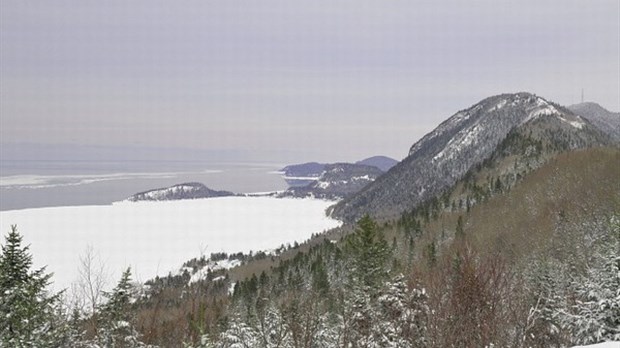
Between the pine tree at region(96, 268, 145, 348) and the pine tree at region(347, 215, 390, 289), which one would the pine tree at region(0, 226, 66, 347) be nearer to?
the pine tree at region(96, 268, 145, 348)

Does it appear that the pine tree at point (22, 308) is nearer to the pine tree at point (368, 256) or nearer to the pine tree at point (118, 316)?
the pine tree at point (118, 316)

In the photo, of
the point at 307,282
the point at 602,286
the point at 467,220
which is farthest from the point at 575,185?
the point at 602,286

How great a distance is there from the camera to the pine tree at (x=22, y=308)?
12.7 metres

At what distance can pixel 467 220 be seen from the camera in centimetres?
11169

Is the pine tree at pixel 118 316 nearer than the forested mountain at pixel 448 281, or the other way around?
the forested mountain at pixel 448 281

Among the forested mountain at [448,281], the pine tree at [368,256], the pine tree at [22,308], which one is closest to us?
the forested mountain at [448,281]

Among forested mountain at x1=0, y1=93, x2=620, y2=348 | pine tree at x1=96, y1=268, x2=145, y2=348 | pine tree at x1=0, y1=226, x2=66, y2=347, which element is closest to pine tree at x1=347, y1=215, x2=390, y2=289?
forested mountain at x1=0, y1=93, x2=620, y2=348

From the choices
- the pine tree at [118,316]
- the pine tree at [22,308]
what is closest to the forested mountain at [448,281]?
the pine tree at [118,316]

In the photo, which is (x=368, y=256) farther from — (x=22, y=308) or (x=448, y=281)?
(x=22, y=308)

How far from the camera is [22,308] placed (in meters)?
12.7

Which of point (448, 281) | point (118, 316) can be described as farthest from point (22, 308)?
point (448, 281)

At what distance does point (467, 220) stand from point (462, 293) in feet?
353

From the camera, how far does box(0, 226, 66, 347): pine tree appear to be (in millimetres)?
12734

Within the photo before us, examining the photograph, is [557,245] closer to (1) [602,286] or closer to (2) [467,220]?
(2) [467,220]
